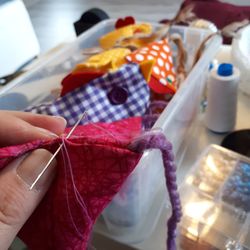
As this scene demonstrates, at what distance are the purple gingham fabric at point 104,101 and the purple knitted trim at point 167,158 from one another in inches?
6.8

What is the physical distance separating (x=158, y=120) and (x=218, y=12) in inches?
42.5

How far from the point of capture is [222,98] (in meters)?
0.48

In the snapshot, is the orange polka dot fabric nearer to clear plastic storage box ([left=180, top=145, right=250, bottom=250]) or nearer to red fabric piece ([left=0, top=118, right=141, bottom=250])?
clear plastic storage box ([left=180, top=145, right=250, bottom=250])

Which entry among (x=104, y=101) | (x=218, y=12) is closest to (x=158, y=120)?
(x=104, y=101)

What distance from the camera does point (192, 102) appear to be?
0.48 meters

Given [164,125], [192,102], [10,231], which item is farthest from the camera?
[192,102]

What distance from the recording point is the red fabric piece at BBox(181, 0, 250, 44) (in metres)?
1.27

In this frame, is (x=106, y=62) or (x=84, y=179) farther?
(x=106, y=62)

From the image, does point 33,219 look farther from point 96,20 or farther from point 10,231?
point 96,20

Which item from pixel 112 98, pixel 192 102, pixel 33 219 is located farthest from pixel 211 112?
pixel 33 219

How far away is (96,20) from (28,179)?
582 mm

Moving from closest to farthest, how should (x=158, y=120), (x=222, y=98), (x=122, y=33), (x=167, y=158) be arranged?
1. (x=167, y=158)
2. (x=158, y=120)
3. (x=222, y=98)
4. (x=122, y=33)

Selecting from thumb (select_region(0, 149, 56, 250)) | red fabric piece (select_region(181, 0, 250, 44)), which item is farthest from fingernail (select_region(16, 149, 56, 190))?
red fabric piece (select_region(181, 0, 250, 44))

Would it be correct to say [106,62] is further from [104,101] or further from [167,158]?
[167,158]
